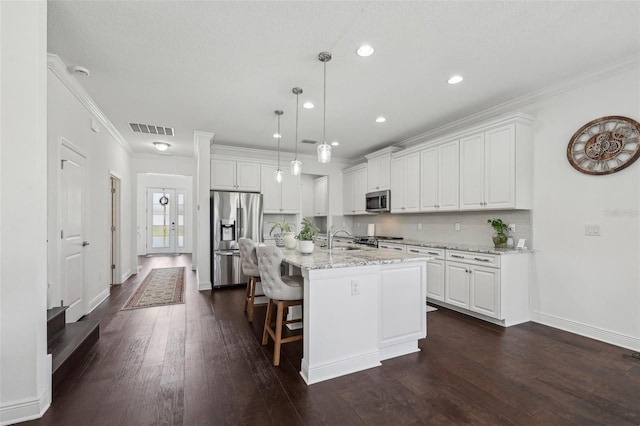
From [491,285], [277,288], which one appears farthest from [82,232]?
[491,285]

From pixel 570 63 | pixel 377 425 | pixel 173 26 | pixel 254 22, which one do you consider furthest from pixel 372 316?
pixel 570 63

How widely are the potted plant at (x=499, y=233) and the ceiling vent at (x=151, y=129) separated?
16.5ft

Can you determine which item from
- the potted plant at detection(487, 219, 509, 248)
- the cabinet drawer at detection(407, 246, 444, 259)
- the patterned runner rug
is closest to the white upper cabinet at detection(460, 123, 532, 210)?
the potted plant at detection(487, 219, 509, 248)

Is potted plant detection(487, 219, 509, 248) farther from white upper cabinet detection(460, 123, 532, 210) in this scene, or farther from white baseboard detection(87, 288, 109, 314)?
white baseboard detection(87, 288, 109, 314)

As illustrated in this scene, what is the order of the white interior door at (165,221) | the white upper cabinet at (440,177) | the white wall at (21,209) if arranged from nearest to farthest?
the white wall at (21,209) → the white upper cabinet at (440,177) → the white interior door at (165,221)

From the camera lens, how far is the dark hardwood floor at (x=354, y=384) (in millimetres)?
1774

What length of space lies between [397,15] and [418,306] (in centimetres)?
242

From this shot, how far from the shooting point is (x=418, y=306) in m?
2.71

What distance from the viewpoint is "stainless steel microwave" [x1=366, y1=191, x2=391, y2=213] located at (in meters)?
5.33

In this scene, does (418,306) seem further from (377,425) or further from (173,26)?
(173,26)

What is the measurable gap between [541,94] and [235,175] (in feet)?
15.6

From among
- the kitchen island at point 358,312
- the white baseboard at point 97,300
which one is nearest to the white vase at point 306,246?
the kitchen island at point 358,312

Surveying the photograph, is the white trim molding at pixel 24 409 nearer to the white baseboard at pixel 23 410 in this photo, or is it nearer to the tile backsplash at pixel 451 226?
the white baseboard at pixel 23 410

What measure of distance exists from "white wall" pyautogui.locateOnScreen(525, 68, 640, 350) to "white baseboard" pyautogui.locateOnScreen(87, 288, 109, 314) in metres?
5.56
